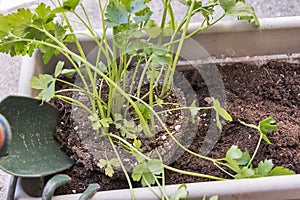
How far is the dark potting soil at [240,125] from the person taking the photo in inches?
34.0

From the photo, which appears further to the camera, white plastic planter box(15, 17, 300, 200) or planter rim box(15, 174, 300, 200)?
white plastic planter box(15, 17, 300, 200)

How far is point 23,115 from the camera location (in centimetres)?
87

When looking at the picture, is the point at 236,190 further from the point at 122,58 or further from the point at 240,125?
the point at 122,58

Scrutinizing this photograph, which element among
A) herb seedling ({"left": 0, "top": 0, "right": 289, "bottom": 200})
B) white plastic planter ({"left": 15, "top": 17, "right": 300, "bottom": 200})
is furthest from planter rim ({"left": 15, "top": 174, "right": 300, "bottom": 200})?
white plastic planter ({"left": 15, "top": 17, "right": 300, "bottom": 200})

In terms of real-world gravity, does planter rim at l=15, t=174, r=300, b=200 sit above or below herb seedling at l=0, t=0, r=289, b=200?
below

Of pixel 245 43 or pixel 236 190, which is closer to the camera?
pixel 236 190

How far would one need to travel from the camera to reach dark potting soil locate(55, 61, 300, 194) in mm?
863

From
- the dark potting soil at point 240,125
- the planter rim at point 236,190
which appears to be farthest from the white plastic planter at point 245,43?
the planter rim at point 236,190

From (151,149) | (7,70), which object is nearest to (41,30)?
(151,149)

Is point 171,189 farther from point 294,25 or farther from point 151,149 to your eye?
point 294,25

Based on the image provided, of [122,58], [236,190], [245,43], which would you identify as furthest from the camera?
[245,43]

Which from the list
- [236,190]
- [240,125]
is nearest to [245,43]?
[240,125]

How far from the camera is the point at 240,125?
36.8 inches

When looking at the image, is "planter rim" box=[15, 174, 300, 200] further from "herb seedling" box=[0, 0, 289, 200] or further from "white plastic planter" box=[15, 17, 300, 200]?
"white plastic planter" box=[15, 17, 300, 200]
